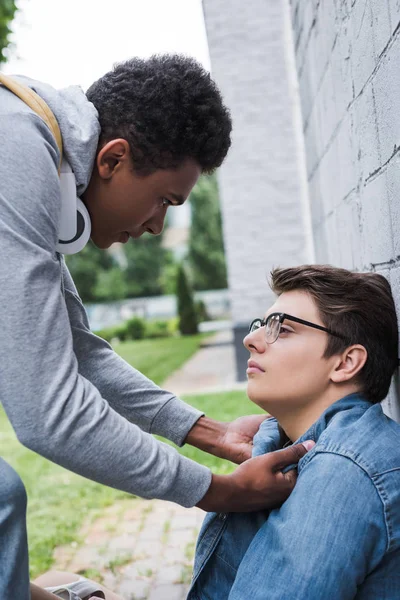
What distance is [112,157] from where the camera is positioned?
5.53ft

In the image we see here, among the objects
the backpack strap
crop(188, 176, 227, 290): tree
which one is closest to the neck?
the backpack strap

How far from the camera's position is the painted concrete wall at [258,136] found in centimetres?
858

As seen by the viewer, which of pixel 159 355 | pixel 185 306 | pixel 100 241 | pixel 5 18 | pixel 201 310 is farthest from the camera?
pixel 201 310

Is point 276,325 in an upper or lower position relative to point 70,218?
lower

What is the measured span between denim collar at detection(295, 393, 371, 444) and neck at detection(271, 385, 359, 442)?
0.07 m

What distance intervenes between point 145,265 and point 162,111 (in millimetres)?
31648

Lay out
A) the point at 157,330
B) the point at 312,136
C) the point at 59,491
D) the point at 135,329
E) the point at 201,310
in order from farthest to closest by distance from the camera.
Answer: the point at 201,310 → the point at 157,330 → the point at 135,329 → the point at 59,491 → the point at 312,136

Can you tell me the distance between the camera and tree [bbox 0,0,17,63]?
6094 mm

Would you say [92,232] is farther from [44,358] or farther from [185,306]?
[185,306]

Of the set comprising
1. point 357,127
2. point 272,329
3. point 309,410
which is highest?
point 357,127

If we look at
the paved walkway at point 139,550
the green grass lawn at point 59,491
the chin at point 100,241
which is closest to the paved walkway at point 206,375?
the green grass lawn at point 59,491

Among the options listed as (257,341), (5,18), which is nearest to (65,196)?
(257,341)

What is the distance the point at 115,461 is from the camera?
1.38m

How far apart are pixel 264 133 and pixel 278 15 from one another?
55.6 inches
